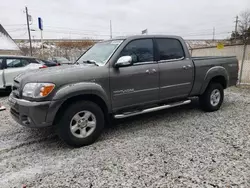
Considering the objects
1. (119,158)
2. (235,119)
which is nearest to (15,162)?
(119,158)

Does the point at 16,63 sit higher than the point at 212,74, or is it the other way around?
the point at 16,63

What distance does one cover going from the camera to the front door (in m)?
3.93

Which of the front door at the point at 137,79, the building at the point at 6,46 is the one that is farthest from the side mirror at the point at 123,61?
the building at the point at 6,46

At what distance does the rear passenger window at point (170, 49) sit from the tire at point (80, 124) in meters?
1.90

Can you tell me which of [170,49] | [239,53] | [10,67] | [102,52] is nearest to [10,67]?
[10,67]

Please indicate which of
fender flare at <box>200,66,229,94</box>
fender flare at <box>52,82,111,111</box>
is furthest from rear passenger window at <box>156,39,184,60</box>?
fender flare at <box>52,82,111,111</box>

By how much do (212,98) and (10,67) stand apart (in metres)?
7.08

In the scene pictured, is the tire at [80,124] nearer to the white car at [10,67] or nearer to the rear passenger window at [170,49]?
the rear passenger window at [170,49]

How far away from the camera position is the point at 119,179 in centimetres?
271

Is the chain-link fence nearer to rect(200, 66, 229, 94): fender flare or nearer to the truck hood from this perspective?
rect(200, 66, 229, 94): fender flare

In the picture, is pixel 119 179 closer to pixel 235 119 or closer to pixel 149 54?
pixel 149 54

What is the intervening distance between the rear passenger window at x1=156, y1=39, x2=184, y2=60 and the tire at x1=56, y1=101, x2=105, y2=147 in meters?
1.90

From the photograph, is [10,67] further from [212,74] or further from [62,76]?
[212,74]

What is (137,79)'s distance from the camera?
A: 13.5 feet
